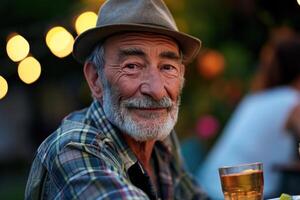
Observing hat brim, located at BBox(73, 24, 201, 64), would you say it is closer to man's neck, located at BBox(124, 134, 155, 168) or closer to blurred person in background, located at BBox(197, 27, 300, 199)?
man's neck, located at BBox(124, 134, 155, 168)

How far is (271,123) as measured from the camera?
6.01 m

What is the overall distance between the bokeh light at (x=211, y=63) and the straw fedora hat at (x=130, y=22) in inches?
202

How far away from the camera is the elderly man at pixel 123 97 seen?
10.5 ft

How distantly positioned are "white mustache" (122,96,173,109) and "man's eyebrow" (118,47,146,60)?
19 centimetres

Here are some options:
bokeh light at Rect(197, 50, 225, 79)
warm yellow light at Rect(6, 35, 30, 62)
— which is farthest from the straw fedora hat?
bokeh light at Rect(197, 50, 225, 79)

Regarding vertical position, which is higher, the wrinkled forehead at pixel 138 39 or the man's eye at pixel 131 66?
the wrinkled forehead at pixel 138 39

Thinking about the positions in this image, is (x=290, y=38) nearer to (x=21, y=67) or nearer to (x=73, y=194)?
(x=21, y=67)

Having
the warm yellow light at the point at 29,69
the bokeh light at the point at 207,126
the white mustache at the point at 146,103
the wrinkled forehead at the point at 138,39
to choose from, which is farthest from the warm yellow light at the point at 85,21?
the bokeh light at the point at 207,126

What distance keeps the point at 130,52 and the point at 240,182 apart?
72cm

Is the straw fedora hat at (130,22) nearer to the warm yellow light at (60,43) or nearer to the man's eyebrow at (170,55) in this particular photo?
the man's eyebrow at (170,55)

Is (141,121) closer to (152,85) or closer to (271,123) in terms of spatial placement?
(152,85)

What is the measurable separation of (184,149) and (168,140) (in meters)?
2.47

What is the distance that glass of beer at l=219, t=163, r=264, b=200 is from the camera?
311cm

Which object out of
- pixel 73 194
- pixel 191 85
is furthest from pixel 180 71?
pixel 191 85
